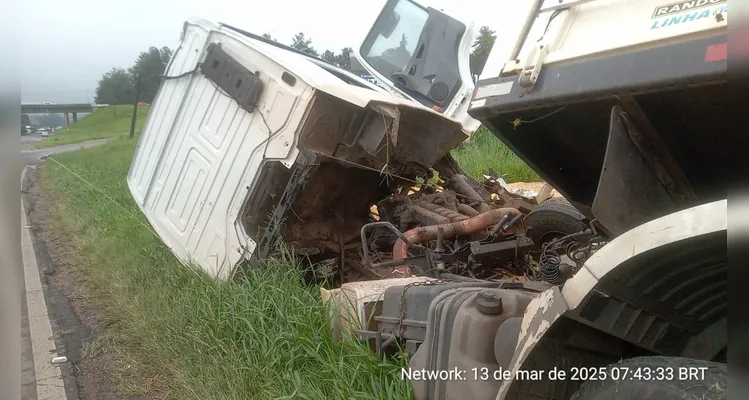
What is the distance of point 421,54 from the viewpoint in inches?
265

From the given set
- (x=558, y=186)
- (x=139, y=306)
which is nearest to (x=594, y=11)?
(x=558, y=186)

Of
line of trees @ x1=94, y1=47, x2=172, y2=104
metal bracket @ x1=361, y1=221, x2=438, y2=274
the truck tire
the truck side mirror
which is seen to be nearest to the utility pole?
line of trees @ x1=94, y1=47, x2=172, y2=104

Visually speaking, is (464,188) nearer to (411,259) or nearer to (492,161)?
(411,259)

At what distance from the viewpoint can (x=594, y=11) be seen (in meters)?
1.88

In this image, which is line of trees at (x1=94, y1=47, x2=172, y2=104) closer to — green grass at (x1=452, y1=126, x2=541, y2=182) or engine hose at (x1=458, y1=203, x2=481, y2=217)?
engine hose at (x1=458, y1=203, x2=481, y2=217)

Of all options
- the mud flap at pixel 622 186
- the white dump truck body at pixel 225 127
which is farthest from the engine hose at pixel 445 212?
the mud flap at pixel 622 186

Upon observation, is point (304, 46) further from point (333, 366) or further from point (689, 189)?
point (689, 189)

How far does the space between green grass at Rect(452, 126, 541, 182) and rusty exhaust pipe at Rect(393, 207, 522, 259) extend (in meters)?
3.55

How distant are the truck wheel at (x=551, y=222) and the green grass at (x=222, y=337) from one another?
4.99ft

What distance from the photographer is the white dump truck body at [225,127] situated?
3.84 meters

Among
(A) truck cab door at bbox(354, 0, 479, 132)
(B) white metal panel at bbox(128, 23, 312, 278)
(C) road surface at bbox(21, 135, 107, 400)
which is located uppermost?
(A) truck cab door at bbox(354, 0, 479, 132)

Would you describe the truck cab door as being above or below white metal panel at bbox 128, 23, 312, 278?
above

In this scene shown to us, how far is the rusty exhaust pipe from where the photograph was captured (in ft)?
12.9

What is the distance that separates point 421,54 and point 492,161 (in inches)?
90.1
